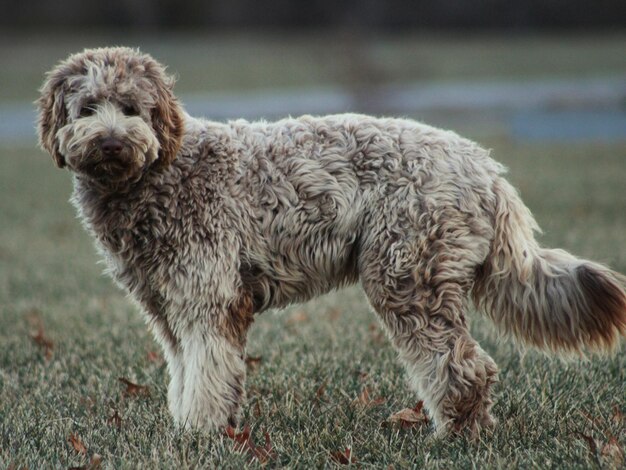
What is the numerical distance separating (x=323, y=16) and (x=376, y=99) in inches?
890

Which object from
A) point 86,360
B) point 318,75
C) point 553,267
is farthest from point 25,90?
point 553,267

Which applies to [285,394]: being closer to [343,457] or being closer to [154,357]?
[343,457]

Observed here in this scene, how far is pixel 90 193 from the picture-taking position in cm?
506

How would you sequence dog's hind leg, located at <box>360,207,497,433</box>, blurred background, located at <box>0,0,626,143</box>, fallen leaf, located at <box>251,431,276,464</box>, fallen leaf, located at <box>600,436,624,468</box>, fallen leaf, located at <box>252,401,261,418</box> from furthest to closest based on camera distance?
1. blurred background, located at <box>0,0,626,143</box>
2. fallen leaf, located at <box>252,401,261,418</box>
3. dog's hind leg, located at <box>360,207,497,433</box>
4. fallen leaf, located at <box>251,431,276,464</box>
5. fallen leaf, located at <box>600,436,624,468</box>

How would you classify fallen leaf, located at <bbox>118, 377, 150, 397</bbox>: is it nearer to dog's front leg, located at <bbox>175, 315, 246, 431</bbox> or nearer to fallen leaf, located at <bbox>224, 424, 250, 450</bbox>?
dog's front leg, located at <bbox>175, 315, 246, 431</bbox>

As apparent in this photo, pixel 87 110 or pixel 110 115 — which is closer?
pixel 110 115

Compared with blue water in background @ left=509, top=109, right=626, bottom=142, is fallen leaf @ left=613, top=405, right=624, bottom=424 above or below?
above

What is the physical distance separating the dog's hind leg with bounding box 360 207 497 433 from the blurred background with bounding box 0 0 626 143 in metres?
19.4

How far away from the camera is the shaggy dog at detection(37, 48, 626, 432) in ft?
15.5

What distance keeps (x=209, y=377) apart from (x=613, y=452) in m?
2.11

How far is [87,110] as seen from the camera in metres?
4.85

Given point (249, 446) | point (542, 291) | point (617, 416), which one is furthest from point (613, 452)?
point (249, 446)

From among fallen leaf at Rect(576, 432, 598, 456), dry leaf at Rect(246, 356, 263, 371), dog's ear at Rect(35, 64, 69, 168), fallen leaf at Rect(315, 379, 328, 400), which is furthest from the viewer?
dry leaf at Rect(246, 356, 263, 371)

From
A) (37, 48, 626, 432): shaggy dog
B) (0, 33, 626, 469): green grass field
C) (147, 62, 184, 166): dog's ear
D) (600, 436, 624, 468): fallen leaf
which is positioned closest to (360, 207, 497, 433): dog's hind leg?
(37, 48, 626, 432): shaggy dog
